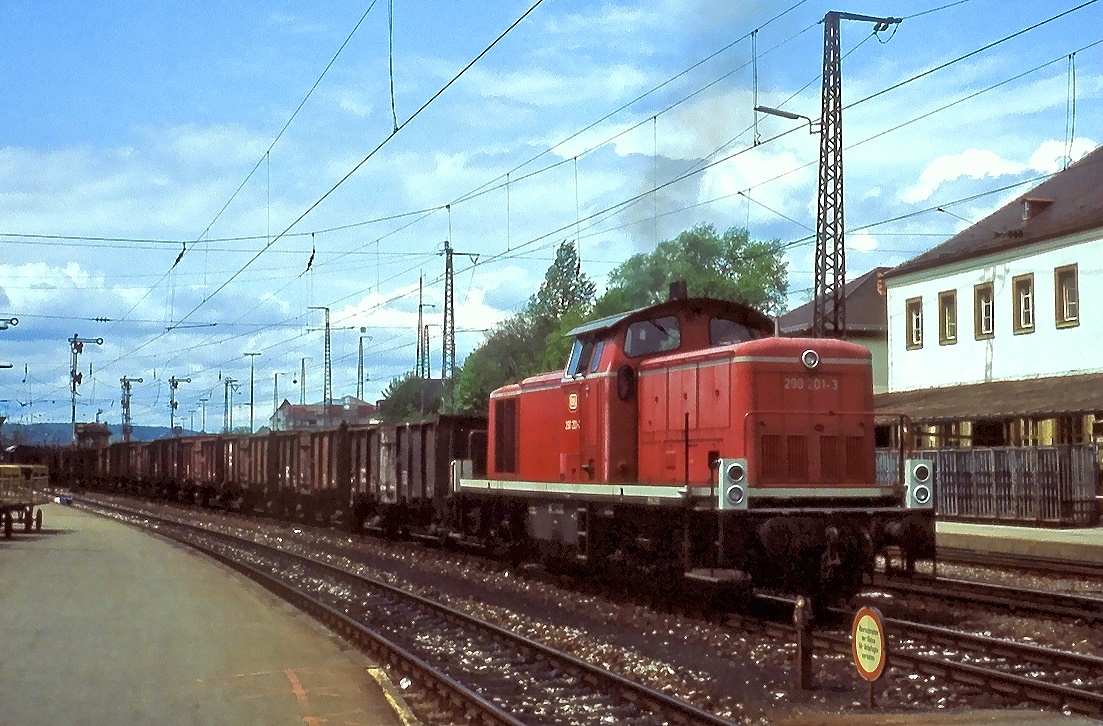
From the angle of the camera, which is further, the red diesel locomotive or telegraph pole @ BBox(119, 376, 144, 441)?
telegraph pole @ BBox(119, 376, 144, 441)

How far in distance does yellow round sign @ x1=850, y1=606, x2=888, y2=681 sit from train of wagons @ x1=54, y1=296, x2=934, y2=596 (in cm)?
386

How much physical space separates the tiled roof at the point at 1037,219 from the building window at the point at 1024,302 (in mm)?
967

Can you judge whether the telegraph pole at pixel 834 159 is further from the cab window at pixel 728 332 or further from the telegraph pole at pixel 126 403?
the telegraph pole at pixel 126 403

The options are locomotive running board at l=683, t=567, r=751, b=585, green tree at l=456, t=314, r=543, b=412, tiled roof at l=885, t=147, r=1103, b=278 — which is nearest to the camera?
locomotive running board at l=683, t=567, r=751, b=585

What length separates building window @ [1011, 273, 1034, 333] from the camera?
34156mm

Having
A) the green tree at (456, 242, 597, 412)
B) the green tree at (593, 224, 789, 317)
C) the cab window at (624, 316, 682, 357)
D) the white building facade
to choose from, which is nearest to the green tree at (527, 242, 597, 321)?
the green tree at (456, 242, 597, 412)

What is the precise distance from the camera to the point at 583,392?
1722 centimetres

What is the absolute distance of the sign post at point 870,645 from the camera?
9.26 meters

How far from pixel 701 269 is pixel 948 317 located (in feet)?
132

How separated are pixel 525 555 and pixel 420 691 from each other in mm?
10008

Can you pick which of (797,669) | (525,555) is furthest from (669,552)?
(525,555)

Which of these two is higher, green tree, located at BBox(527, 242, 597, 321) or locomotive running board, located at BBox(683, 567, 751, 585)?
green tree, located at BBox(527, 242, 597, 321)

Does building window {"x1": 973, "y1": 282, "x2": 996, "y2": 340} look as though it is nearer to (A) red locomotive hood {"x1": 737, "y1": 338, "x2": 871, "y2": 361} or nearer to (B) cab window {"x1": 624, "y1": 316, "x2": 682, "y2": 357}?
(B) cab window {"x1": 624, "y1": 316, "x2": 682, "y2": 357}

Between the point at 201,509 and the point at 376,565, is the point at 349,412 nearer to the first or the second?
the point at 201,509
